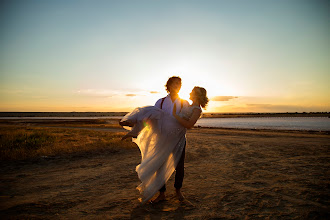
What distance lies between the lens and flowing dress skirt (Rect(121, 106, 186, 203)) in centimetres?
391

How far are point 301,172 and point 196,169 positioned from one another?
3.21 metres

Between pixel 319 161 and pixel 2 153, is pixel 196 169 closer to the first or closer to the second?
pixel 319 161

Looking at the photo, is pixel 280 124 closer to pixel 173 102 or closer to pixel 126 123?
pixel 173 102

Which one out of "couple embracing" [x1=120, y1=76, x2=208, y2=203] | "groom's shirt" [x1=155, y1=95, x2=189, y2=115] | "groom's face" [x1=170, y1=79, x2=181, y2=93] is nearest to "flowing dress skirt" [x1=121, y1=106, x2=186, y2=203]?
"couple embracing" [x1=120, y1=76, x2=208, y2=203]

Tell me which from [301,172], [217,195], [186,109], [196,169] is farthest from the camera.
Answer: [196,169]

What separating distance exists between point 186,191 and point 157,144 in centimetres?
166

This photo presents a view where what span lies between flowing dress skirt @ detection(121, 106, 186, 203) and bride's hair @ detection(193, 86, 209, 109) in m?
0.63

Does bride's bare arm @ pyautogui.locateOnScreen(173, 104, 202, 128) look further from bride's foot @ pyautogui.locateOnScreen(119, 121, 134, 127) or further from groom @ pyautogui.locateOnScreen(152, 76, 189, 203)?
bride's foot @ pyautogui.locateOnScreen(119, 121, 134, 127)

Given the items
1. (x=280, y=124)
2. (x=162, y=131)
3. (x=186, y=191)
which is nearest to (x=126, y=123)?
(x=162, y=131)

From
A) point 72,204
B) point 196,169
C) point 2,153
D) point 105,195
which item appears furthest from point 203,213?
point 2,153

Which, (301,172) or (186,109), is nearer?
(186,109)

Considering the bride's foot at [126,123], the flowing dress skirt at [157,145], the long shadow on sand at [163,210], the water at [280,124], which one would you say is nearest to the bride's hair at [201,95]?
the flowing dress skirt at [157,145]

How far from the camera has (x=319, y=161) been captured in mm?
7496

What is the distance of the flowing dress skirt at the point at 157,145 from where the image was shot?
391 centimetres
